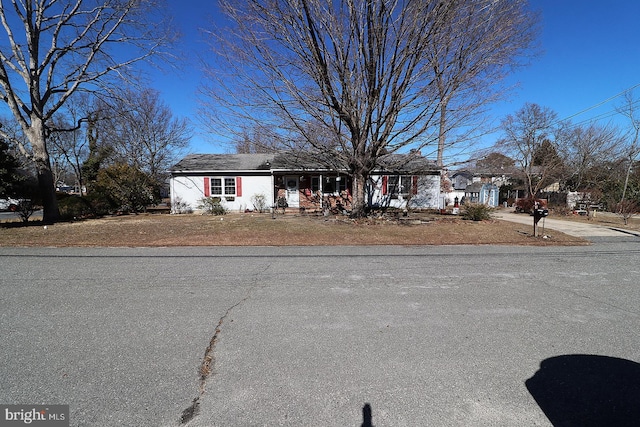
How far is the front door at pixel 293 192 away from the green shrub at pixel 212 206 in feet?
13.7

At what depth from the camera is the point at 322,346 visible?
9.43 feet

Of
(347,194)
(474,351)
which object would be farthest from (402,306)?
(347,194)

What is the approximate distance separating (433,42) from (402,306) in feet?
34.1

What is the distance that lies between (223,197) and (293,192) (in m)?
4.58

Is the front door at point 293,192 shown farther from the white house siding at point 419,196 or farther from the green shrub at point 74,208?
the green shrub at point 74,208

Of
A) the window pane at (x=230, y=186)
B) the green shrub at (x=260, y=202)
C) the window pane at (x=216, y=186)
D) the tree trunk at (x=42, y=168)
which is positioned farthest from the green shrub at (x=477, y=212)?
the tree trunk at (x=42, y=168)

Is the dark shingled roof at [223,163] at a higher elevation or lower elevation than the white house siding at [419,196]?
higher

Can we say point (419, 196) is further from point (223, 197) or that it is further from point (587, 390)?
point (587, 390)

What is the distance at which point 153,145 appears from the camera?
2822 cm

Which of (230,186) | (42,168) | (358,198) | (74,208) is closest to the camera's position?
(42,168)

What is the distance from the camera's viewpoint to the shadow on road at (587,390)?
6.49 feet

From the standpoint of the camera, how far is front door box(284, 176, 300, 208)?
19.2 meters

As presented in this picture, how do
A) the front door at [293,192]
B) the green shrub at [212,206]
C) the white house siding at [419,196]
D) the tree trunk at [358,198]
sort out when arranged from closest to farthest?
the tree trunk at [358,198] → the green shrub at [212,206] → the front door at [293,192] → the white house siding at [419,196]

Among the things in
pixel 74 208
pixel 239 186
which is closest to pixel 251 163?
pixel 239 186
